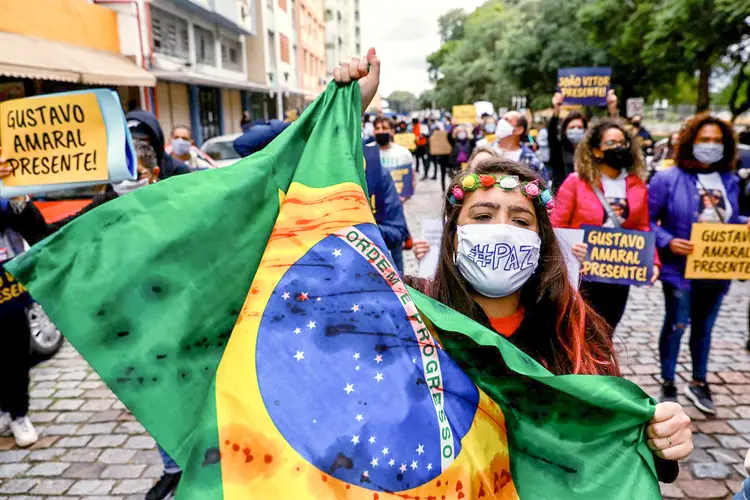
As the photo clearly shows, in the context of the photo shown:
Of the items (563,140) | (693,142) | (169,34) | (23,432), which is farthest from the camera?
(169,34)

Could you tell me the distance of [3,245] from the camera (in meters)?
3.84

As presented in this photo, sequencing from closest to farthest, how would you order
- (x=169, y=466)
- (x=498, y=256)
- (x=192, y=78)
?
(x=498, y=256) → (x=169, y=466) → (x=192, y=78)

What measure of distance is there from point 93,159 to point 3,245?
1391mm

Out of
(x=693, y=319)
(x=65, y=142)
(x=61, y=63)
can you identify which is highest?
(x=61, y=63)

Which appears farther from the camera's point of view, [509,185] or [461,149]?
[461,149]

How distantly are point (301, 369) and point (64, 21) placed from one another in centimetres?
1483

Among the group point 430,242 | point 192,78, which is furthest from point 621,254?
point 192,78

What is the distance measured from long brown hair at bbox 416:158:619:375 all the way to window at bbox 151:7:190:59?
64.2 feet

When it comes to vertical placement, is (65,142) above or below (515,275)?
above

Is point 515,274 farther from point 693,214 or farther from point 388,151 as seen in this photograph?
point 388,151

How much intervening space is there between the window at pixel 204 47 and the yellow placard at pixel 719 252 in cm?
2296

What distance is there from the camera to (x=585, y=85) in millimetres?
9898

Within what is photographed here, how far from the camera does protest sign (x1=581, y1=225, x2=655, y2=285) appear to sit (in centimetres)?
407

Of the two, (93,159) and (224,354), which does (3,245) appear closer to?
(93,159)
